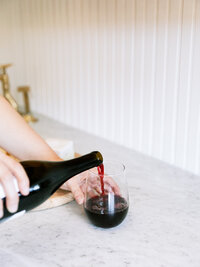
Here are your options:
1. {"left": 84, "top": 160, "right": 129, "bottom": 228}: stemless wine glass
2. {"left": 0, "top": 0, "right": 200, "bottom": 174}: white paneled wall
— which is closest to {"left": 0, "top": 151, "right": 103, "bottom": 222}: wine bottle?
{"left": 84, "top": 160, "right": 129, "bottom": 228}: stemless wine glass

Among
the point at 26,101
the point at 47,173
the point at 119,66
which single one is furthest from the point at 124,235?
the point at 26,101

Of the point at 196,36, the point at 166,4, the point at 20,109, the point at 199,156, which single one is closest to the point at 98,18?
the point at 166,4

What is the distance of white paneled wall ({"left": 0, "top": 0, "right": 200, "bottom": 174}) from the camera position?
1.02 m

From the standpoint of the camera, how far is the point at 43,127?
1.54 m

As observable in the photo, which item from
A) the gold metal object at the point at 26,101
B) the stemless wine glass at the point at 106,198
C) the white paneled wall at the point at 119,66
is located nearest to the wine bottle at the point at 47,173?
the stemless wine glass at the point at 106,198

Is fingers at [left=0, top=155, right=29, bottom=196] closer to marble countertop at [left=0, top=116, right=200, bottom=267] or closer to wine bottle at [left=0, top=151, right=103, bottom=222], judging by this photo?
wine bottle at [left=0, top=151, right=103, bottom=222]

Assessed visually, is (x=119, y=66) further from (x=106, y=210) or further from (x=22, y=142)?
(x=106, y=210)

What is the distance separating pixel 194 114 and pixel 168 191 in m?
0.23

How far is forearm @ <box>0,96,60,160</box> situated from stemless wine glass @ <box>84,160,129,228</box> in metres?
0.15

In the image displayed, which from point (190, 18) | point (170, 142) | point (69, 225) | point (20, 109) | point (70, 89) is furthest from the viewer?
point (20, 109)

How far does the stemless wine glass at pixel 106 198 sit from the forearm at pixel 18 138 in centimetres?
15

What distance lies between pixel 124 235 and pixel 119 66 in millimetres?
633

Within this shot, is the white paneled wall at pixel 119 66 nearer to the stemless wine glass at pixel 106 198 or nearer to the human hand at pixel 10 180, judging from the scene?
the stemless wine glass at pixel 106 198

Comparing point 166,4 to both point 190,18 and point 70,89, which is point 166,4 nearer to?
point 190,18
